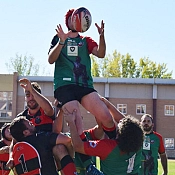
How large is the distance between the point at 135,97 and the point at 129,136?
4270 centimetres

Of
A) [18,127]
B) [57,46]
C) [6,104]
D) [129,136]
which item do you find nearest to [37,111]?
[18,127]

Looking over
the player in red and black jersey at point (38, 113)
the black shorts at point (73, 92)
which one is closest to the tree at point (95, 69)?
the player in red and black jersey at point (38, 113)

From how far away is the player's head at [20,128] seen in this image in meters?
6.27

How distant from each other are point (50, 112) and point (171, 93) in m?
42.9

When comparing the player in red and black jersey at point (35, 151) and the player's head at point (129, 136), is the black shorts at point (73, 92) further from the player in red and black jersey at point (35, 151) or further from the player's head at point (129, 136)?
the player's head at point (129, 136)

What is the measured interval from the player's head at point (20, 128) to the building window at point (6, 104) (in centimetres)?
4325

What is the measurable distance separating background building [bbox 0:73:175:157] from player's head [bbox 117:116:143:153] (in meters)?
41.0

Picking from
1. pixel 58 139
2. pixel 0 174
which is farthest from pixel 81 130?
pixel 0 174

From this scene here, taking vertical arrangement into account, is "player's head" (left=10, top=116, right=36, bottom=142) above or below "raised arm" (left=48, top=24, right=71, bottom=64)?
below

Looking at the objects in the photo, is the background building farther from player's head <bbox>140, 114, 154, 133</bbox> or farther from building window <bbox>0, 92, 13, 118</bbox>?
player's head <bbox>140, 114, 154, 133</bbox>

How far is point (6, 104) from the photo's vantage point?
4966 centimetres

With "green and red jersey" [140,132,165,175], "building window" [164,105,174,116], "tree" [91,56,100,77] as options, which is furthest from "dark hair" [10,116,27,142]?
"tree" [91,56,100,77]

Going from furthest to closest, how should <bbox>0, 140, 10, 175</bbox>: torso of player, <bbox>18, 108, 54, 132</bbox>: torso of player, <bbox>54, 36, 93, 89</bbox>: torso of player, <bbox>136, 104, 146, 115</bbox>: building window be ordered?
<bbox>136, 104, 146, 115</bbox>: building window < <bbox>0, 140, 10, 175</bbox>: torso of player < <bbox>18, 108, 54, 132</bbox>: torso of player < <bbox>54, 36, 93, 89</bbox>: torso of player

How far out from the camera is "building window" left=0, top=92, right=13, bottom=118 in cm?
4909
